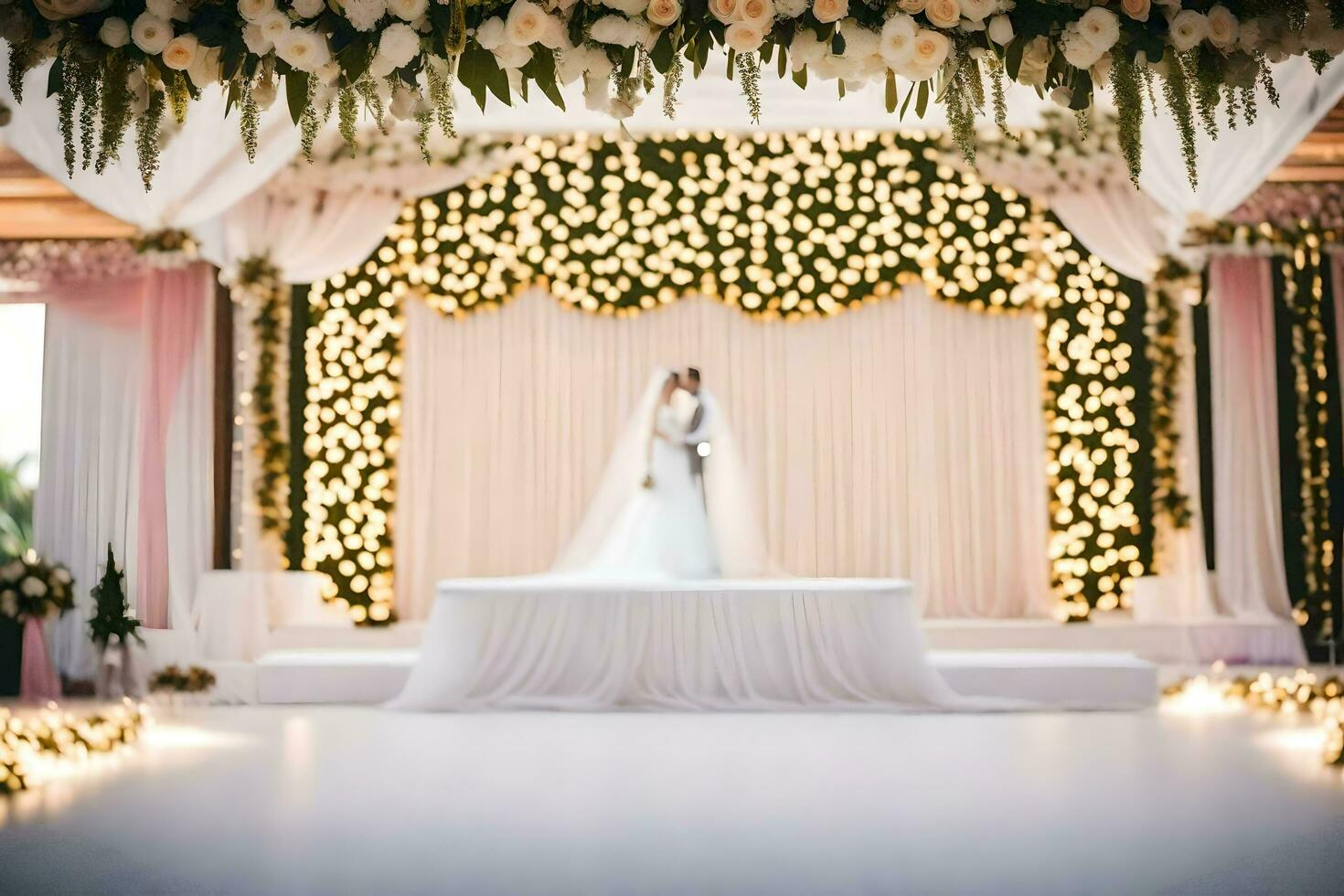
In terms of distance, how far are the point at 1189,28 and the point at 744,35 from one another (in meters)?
0.78

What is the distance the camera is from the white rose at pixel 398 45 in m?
2.20

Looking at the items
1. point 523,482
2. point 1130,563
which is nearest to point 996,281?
point 1130,563

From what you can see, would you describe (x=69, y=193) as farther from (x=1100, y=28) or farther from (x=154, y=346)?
(x=1100, y=28)

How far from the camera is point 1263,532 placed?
837cm

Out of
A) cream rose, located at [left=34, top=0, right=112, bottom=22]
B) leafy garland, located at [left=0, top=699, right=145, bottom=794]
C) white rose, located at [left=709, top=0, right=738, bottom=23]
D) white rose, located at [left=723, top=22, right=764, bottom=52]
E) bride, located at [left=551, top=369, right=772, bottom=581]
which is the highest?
cream rose, located at [left=34, top=0, right=112, bottom=22]

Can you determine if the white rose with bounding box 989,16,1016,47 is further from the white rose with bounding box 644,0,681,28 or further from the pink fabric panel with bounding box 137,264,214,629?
the pink fabric panel with bounding box 137,264,214,629

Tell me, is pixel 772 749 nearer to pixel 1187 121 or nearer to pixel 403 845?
pixel 403 845

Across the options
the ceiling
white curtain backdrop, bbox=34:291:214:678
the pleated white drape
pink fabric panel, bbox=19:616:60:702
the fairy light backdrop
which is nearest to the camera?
the ceiling

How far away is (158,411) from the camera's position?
7527 millimetres

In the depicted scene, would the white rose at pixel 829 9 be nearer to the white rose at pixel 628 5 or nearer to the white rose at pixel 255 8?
the white rose at pixel 628 5

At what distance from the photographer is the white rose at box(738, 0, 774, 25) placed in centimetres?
219

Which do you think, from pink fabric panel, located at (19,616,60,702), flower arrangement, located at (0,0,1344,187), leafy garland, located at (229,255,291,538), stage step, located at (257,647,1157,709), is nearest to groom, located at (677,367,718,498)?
stage step, located at (257,647,1157,709)

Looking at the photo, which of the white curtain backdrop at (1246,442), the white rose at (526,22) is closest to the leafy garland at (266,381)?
the white curtain backdrop at (1246,442)

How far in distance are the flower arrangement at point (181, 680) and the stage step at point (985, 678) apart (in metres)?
0.57
